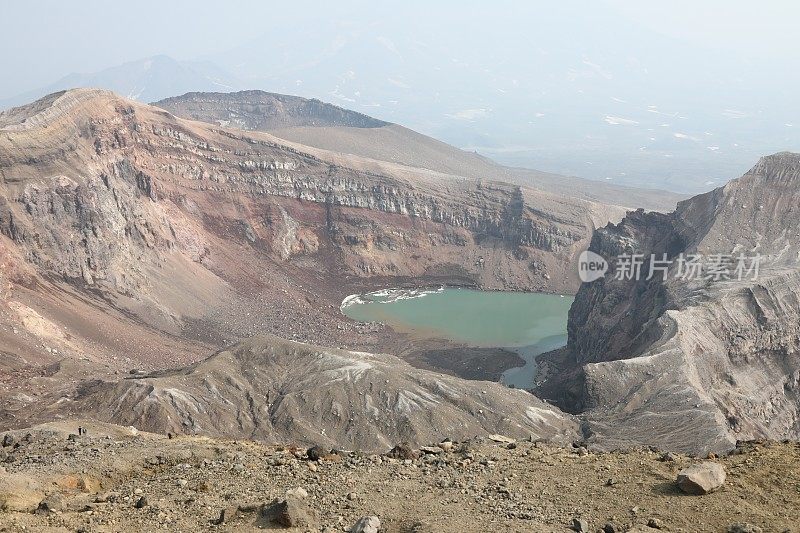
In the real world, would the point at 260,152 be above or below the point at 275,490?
above

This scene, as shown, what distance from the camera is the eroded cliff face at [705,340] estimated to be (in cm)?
3928

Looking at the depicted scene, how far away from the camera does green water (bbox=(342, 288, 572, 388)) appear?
237 ft

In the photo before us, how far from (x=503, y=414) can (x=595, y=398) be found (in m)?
6.17

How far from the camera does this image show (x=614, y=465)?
19828mm

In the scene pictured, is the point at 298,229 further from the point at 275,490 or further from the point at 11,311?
the point at 275,490

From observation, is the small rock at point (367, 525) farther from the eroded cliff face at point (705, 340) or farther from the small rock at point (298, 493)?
the eroded cliff face at point (705, 340)

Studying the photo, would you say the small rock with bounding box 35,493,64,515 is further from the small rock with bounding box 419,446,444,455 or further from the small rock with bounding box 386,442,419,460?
the small rock with bounding box 419,446,444,455

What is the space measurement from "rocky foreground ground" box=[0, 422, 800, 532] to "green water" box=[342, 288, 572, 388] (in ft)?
147

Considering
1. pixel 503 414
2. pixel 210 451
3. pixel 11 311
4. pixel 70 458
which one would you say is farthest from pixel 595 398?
pixel 11 311

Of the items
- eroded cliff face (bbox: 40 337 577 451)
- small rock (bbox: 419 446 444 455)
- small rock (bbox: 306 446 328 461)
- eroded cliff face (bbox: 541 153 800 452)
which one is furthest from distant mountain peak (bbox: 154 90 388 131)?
small rock (bbox: 306 446 328 461)

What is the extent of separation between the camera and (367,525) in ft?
49.3

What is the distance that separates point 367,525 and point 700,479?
780 cm

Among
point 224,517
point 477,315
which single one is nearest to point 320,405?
point 224,517

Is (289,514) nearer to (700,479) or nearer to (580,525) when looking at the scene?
(580,525)
